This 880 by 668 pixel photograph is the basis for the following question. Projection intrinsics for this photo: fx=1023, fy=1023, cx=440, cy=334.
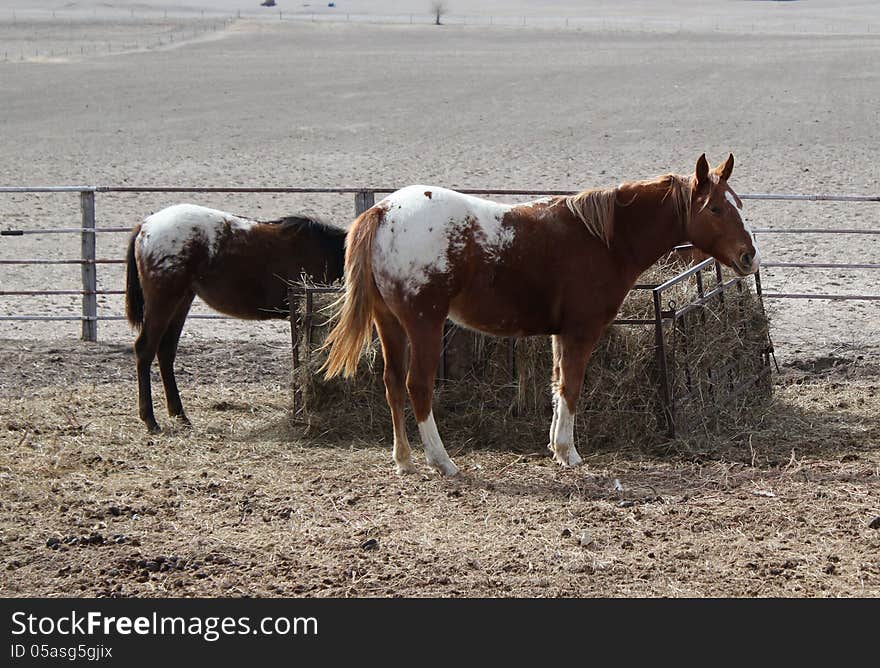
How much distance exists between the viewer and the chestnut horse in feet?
23.5

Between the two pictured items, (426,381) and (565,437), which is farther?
(565,437)

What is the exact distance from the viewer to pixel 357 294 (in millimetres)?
5961

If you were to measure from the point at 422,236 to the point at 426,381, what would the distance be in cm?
84

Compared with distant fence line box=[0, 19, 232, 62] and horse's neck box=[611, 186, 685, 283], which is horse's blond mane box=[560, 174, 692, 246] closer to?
horse's neck box=[611, 186, 685, 283]

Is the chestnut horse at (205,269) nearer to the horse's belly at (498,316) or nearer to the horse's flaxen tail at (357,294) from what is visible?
the horse's flaxen tail at (357,294)

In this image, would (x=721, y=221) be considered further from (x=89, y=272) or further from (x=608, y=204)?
(x=89, y=272)

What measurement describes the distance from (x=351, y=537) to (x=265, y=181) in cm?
1671

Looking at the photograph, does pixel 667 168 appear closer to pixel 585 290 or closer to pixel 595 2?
pixel 585 290

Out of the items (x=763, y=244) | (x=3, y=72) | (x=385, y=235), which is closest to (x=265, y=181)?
(x=763, y=244)

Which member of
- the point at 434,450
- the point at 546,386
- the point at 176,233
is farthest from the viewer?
the point at 176,233

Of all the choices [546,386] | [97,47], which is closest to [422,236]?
[546,386]

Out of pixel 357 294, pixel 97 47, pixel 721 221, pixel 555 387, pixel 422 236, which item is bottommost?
pixel 555 387

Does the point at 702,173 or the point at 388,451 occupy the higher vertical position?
the point at 702,173

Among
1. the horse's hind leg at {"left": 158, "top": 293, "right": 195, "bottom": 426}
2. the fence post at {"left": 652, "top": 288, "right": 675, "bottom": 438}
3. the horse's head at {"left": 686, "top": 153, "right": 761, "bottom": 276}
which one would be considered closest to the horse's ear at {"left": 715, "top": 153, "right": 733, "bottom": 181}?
the horse's head at {"left": 686, "top": 153, "right": 761, "bottom": 276}
